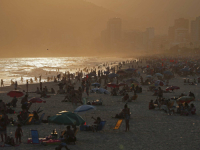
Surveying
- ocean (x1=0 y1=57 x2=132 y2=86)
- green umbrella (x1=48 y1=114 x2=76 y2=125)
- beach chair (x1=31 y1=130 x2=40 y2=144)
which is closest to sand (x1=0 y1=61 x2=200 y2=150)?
beach chair (x1=31 y1=130 x2=40 y2=144)

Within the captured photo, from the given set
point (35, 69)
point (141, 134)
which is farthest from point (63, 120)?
point (35, 69)

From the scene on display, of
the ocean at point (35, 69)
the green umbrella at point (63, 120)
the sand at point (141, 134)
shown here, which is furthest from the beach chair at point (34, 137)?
the ocean at point (35, 69)

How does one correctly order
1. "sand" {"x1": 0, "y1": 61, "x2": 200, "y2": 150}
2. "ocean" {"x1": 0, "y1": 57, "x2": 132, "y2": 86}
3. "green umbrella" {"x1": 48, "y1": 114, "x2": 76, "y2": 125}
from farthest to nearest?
"ocean" {"x1": 0, "y1": 57, "x2": 132, "y2": 86}, "sand" {"x1": 0, "y1": 61, "x2": 200, "y2": 150}, "green umbrella" {"x1": 48, "y1": 114, "x2": 76, "y2": 125}

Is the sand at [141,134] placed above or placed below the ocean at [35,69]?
below

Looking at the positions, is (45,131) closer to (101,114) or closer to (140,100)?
(101,114)

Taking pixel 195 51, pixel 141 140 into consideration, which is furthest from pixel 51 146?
pixel 195 51

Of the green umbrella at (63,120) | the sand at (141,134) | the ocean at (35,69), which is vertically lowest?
the sand at (141,134)

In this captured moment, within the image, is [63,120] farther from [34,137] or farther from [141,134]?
[141,134]

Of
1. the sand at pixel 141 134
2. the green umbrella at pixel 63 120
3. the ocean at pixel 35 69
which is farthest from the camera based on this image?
the ocean at pixel 35 69

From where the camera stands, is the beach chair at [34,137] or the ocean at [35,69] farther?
the ocean at [35,69]

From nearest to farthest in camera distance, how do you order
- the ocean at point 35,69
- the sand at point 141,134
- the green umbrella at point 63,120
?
the green umbrella at point 63,120, the sand at point 141,134, the ocean at point 35,69

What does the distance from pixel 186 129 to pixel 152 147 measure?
2.85 meters

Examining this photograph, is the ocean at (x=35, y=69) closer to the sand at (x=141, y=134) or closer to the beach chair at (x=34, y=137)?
the sand at (x=141, y=134)

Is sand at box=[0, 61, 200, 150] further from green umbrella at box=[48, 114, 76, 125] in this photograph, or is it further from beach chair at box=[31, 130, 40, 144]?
green umbrella at box=[48, 114, 76, 125]
